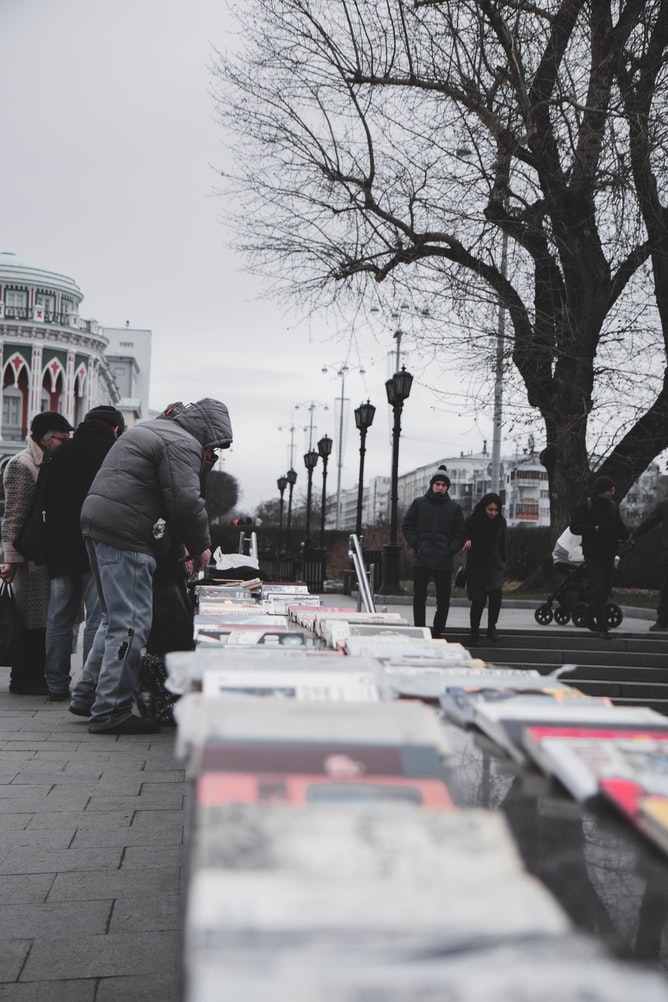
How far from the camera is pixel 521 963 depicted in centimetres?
95

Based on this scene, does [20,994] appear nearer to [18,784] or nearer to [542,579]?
[18,784]

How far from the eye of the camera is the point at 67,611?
Answer: 6.93 metres

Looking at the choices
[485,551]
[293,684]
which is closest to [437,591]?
[485,551]

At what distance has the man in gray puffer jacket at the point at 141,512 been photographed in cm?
548

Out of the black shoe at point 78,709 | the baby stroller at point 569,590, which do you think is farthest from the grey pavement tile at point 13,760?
the baby stroller at point 569,590

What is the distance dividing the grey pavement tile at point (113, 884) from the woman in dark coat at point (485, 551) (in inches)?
299

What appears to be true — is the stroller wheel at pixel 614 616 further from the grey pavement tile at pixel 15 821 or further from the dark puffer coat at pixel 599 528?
the grey pavement tile at pixel 15 821

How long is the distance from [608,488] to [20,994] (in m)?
9.61

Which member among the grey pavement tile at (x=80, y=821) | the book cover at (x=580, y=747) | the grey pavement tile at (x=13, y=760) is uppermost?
the book cover at (x=580, y=747)

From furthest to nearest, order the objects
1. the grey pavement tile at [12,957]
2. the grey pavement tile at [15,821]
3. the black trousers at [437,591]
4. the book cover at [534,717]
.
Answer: the black trousers at [437,591]
the grey pavement tile at [15,821]
the grey pavement tile at [12,957]
the book cover at [534,717]

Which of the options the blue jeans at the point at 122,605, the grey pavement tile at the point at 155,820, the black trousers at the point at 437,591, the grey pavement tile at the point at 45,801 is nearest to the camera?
the grey pavement tile at the point at 155,820

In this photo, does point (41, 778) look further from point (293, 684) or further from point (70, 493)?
point (293, 684)

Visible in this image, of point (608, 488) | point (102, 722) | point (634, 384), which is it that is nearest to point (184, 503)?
point (102, 722)

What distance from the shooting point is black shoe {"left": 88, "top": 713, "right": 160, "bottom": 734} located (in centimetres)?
606
